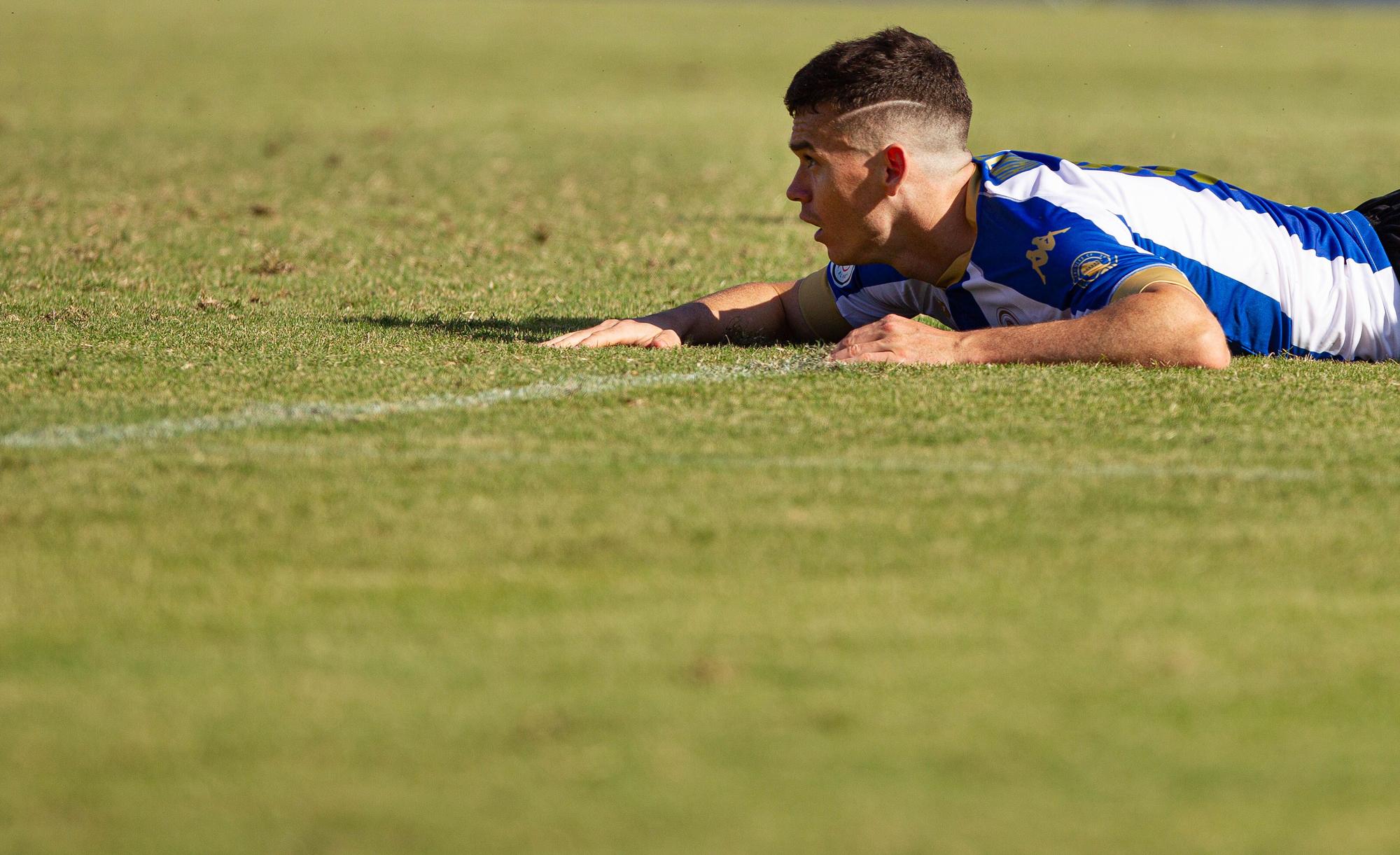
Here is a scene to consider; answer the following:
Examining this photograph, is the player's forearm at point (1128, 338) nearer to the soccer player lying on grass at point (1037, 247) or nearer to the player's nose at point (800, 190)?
the soccer player lying on grass at point (1037, 247)

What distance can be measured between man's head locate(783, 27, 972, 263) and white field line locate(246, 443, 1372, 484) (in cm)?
121

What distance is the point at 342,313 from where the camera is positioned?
16.8ft

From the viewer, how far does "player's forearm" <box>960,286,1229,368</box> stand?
4.03 m

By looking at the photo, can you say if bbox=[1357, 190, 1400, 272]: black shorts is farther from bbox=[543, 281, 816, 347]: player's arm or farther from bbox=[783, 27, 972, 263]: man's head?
bbox=[543, 281, 816, 347]: player's arm

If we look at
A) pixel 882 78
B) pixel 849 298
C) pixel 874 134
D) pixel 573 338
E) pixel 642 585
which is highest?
pixel 882 78

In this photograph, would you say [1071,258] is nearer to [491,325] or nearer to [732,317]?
[732,317]

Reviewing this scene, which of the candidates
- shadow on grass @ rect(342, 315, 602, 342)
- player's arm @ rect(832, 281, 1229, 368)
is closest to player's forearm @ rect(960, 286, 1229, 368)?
player's arm @ rect(832, 281, 1229, 368)

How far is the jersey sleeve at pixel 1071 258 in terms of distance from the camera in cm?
409

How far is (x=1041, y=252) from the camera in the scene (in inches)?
164

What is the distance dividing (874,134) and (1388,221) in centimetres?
156

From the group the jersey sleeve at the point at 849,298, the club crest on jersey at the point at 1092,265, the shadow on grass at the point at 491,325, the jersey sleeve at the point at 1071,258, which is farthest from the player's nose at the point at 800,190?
the shadow on grass at the point at 491,325

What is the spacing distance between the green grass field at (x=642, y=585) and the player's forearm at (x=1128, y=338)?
0.06 meters

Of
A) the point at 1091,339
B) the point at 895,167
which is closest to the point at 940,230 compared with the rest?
the point at 895,167

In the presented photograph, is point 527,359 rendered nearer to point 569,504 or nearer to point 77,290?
point 569,504
